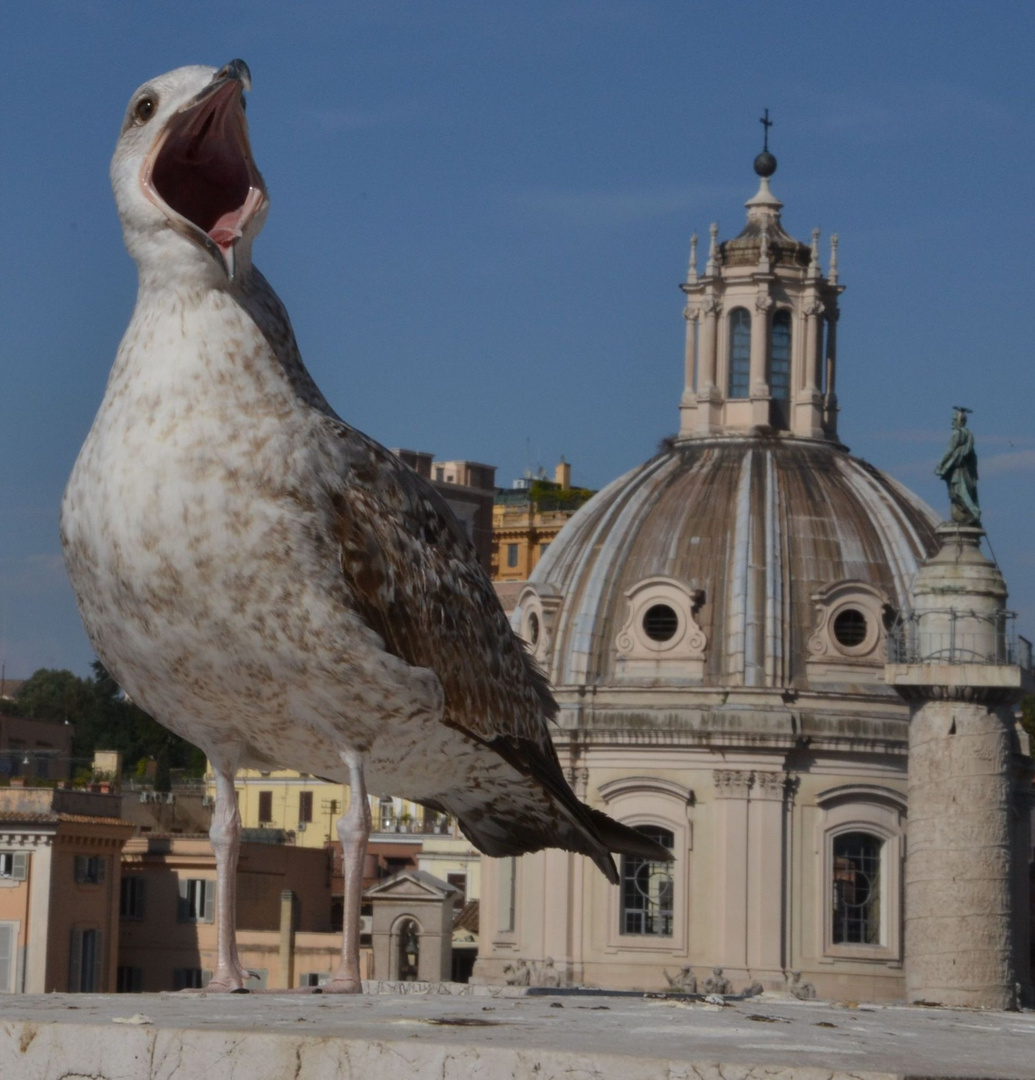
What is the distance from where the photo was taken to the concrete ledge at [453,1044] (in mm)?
5246

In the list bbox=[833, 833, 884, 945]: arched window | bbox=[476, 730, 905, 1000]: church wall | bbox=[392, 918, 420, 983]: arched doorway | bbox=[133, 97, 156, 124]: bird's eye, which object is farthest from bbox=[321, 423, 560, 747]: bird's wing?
bbox=[833, 833, 884, 945]: arched window

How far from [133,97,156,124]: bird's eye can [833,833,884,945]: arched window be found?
4239cm

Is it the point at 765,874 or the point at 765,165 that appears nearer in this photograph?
the point at 765,874

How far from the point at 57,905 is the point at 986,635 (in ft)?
54.1

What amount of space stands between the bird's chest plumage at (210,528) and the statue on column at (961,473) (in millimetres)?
35853

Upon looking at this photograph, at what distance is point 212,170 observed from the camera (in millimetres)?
7359

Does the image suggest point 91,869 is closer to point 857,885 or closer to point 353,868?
point 857,885

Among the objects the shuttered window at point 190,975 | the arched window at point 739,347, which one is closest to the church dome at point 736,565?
the arched window at point 739,347

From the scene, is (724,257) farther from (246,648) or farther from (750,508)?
(246,648)

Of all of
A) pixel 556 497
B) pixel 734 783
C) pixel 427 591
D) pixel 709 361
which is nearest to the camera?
pixel 427 591

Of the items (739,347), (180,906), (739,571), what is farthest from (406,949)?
(739,347)

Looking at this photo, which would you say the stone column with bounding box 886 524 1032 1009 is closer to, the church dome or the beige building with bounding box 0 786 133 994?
the church dome

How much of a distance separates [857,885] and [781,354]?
11.3 metres

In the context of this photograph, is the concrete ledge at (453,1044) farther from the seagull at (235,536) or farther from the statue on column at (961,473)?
the statue on column at (961,473)
